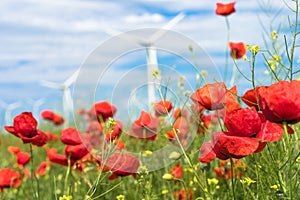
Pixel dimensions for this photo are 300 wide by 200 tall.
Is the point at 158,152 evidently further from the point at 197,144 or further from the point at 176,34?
the point at 176,34

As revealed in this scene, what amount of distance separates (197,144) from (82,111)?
2132mm

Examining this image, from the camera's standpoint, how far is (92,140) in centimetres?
Result: 227

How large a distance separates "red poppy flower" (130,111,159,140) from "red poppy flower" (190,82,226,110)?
0.95 ft

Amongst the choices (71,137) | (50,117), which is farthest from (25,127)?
(50,117)

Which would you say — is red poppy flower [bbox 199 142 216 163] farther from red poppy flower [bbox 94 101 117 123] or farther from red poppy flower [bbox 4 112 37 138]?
red poppy flower [bbox 94 101 117 123]

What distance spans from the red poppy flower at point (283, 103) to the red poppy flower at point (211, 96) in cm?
32

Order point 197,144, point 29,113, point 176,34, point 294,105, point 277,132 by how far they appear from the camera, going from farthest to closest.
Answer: point 197,144 < point 176,34 < point 29,113 < point 277,132 < point 294,105

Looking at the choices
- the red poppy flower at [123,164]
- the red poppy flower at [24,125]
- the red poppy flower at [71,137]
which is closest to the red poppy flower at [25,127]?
the red poppy flower at [24,125]

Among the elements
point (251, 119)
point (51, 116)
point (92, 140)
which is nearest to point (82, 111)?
point (51, 116)

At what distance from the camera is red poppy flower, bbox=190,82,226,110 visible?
1.23 meters

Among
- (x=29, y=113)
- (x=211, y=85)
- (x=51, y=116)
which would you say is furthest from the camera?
(x=51, y=116)

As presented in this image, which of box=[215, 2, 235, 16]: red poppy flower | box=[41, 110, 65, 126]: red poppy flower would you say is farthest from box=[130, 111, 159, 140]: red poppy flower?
box=[41, 110, 65, 126]: red poppy flower

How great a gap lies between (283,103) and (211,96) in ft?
1.24

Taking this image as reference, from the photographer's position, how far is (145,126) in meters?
1.56
